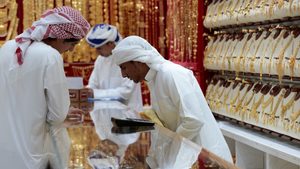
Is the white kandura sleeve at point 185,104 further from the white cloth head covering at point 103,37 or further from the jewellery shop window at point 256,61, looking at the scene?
the white cloth head covering at point 103,37

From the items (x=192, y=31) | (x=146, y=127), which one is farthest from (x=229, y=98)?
(x=146, y=127)

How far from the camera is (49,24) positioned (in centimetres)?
295

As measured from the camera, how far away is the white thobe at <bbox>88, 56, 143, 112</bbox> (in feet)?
18.6

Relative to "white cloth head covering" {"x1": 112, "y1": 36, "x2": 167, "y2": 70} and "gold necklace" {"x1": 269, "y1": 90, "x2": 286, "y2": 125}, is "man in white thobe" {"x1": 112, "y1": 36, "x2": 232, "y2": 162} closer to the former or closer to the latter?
"white cloth head covering" {"x1": 112, "y1": 36, "x2": 167, "y2": 70}

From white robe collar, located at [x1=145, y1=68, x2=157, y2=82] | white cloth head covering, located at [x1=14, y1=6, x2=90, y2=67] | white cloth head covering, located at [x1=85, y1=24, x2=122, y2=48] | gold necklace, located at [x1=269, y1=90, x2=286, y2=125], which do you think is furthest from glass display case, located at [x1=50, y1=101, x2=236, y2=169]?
white cloth head covering, located at [x1=85, y1=24, x2=122, y2=48]

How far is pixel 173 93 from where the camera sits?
305 cm

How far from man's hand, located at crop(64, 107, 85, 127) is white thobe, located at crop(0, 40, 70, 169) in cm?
90

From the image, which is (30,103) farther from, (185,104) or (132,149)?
(185,104)

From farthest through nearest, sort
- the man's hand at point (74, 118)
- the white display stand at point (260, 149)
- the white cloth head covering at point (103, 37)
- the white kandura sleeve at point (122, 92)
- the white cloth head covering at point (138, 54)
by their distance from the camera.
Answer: the white cloth head covering at point (103, 37), the white kandura sleeve at point (122, 92), the man's hand at point (74, 118), the white display stand at point (260, 149), the white cloth head covering at point (138, 54)

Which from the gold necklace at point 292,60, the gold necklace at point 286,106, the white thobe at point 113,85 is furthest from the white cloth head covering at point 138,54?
the white thobe at point 113,85

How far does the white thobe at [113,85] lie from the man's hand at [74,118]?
113 centimetres

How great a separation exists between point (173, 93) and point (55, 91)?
0.64m

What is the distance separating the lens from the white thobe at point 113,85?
568cm

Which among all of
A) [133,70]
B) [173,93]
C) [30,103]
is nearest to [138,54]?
[133,70]
